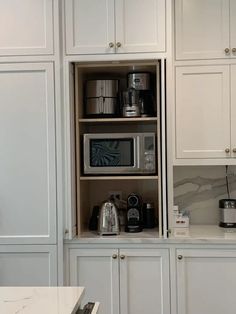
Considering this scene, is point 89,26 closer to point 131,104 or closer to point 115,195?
point 131,104

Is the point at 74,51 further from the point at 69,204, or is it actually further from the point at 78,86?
the point at 69,204

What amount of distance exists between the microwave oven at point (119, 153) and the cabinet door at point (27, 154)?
275 millimetres

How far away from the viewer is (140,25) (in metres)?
2.85

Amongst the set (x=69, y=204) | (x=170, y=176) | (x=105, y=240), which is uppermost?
(x=170, y=176)

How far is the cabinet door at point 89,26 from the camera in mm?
2869

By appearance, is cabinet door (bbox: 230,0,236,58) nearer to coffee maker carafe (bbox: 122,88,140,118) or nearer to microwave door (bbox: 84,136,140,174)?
coffee maker carafe (bbox: 122,88,140,118)

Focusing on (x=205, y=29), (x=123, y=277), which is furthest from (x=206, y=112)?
(x=123, y=277)

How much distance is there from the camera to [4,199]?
291 centimetres

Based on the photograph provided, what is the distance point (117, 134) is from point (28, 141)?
59cm

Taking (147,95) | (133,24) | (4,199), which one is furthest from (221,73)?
(4,199)

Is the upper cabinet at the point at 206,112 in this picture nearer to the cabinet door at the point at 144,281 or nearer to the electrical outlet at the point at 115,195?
the electrical outlet at the point at 115,195

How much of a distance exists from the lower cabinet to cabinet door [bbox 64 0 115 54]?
4.26 ft

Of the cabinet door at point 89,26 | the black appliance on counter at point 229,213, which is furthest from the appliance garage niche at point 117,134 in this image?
the black appliance on counter at point 229,213

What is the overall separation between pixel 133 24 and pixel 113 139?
75cm
